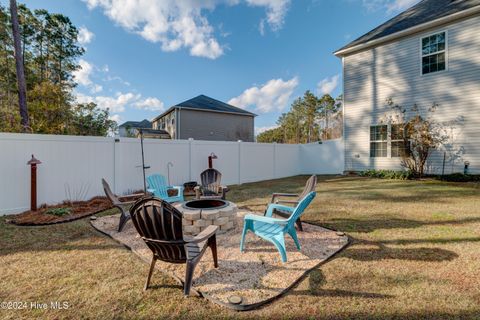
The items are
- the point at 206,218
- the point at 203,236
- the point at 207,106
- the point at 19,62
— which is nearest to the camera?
the point at 203,236

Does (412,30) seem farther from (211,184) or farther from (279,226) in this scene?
(279,226)

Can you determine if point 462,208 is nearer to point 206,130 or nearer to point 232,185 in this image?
point 232,185

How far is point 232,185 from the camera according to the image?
381 inches

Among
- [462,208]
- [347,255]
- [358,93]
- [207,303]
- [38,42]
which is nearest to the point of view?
[207,303]

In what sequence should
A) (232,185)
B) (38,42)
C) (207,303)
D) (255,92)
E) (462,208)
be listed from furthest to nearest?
(255,92)
(38,42)
(232,185)
(462,208)
(207,303)

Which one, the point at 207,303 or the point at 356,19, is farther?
the point at 356,19

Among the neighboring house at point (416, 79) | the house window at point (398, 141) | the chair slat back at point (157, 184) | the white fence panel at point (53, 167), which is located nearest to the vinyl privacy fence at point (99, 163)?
the white fence panel at point (53, 167)

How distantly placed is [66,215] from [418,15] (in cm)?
1466

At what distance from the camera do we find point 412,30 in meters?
9.34

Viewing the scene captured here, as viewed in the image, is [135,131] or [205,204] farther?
[135,131]

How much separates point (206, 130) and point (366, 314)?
17857 millimetres

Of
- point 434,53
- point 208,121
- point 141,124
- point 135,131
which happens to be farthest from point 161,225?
point 141,124

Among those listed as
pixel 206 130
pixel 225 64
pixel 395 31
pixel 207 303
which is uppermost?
pixel 225 64

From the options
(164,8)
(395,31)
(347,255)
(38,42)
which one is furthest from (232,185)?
(38,42)
